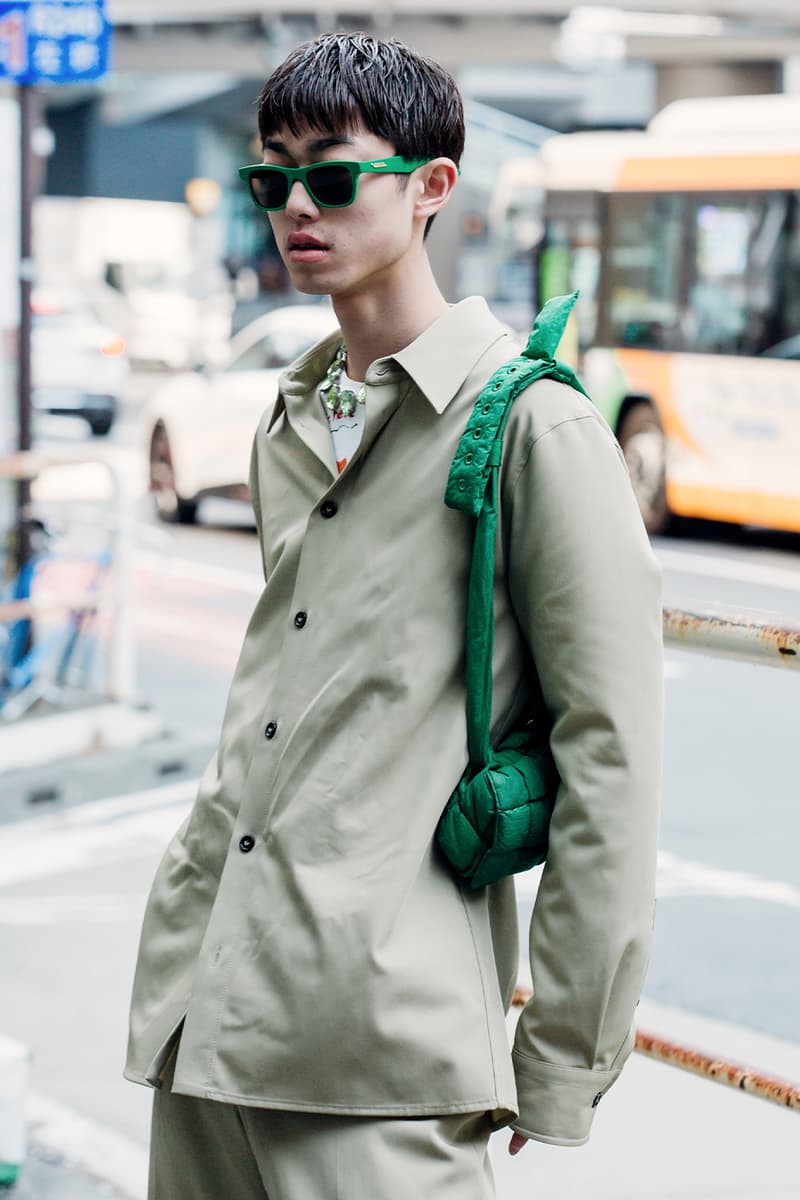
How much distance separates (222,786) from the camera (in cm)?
203

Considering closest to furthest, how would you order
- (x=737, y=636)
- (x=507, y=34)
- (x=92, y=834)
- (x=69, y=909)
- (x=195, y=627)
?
(x=737, y=636), (x=69, y=909), (x=92, y=834), (x=195, y=627), (x=507, y=34)

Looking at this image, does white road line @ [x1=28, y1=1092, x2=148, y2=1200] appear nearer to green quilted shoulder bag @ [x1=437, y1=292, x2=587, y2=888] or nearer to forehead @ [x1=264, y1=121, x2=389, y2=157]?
green quilted shoulder bag @ [x1=437, y1=292, x2=587, y2=888]

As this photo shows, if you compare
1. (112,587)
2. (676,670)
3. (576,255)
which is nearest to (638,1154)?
(112,587)

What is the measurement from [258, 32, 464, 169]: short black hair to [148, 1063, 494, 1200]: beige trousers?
37.8 inches

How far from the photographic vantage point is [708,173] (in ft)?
46.5

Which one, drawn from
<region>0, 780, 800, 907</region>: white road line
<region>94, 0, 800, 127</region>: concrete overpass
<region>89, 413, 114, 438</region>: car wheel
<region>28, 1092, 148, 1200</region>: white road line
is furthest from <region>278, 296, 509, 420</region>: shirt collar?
<region>94, 0, 800, 127</region>: concrete overpass

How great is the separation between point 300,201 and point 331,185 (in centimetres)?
4

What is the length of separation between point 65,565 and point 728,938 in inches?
131

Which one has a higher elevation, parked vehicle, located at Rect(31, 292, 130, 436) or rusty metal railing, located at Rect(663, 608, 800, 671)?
rusty metal railing, located at Rect(663, 608, 800, 671)

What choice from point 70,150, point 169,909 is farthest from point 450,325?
point 70,150

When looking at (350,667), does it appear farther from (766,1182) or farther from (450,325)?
(766,1182)

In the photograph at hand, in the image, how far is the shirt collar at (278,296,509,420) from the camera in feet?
6.40

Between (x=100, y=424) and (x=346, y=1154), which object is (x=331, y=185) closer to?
(x=346, y=1154)

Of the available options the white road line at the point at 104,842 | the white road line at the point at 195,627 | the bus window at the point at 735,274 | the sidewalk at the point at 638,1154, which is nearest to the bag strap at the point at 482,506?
the sidewalk at the point at 638,1154
